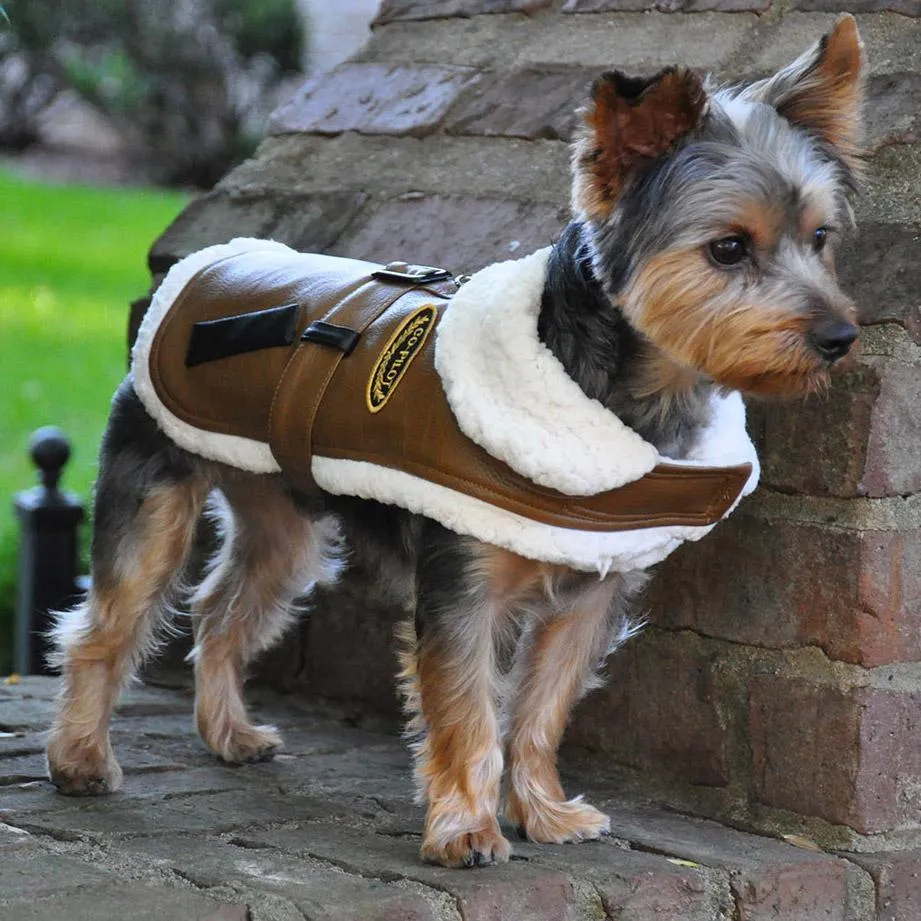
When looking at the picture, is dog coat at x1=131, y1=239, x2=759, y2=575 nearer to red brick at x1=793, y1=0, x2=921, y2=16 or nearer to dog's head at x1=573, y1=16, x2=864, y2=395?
dog's head at x1=573, y1=16, x2=864, y2=395

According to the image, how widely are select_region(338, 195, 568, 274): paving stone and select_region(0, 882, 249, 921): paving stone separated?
5.03 feet

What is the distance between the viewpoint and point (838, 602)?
3.76 m

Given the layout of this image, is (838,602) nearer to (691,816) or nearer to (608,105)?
(691,816)

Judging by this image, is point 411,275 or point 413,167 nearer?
point 411,275

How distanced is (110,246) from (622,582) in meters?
9.79

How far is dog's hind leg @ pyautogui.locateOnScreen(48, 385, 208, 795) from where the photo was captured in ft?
13.6

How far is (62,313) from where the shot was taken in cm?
1134

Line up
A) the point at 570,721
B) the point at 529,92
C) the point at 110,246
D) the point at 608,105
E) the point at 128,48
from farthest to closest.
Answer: the point at 128,48, the point at 110,246, the point at 529,92, the point at 570,721, the point at 608,105

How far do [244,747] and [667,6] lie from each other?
87.2 inches

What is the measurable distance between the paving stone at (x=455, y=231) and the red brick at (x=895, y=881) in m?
1.46

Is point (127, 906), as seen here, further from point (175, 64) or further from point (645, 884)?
point (175, 64)

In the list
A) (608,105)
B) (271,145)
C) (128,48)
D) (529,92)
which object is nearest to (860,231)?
(608,105)

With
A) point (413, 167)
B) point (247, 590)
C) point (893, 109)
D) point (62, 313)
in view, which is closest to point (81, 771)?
point (247, 590)

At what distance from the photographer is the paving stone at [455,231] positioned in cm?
434
